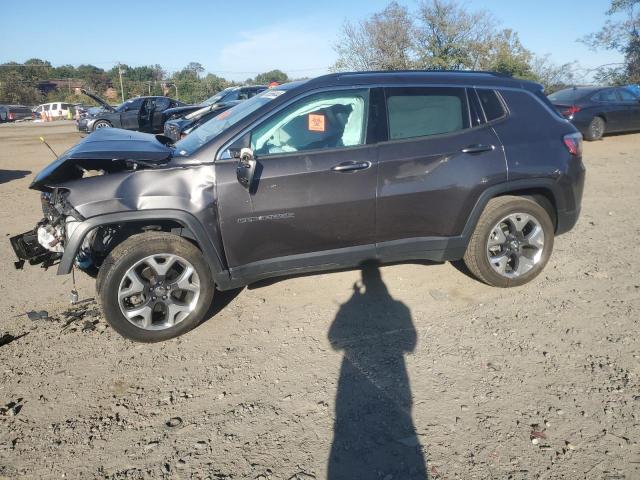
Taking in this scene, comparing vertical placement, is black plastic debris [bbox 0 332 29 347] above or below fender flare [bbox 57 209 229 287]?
below

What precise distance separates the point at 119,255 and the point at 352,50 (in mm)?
26415

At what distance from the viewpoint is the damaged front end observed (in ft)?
10.9

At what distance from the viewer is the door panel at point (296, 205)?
339cm

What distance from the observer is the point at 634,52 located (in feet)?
96.0

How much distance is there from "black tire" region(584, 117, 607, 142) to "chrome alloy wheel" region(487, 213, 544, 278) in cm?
1066

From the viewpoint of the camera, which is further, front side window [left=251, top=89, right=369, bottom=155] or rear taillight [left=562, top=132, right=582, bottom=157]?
rear taillight [left=562, top=132, right=582, bottom=157]

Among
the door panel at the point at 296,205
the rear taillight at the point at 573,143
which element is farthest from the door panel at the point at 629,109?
the door panel at the point at 296,205

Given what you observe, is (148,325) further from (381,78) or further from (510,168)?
(510,168)

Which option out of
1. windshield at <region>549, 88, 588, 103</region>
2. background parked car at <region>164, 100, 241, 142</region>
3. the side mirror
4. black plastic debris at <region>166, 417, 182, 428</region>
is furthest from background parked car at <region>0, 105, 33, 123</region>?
black plastic debris at <region>166, 417, 182, 428</region>

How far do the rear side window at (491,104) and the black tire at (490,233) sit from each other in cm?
72

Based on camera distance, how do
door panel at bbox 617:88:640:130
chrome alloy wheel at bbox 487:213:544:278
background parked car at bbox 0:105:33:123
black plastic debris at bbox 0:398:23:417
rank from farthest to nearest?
background parked car at bbox 0:105:33:123 → door panel at bbox 617:88:640:130 → chrome alloy wheel at bbox 487:213:544:278 → black plastic debris at bbox 0:398:23:417

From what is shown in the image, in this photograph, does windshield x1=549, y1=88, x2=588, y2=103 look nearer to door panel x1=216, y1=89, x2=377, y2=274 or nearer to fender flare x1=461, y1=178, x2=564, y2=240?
fender flare x1=461, y1=178, x2=564, y2=240

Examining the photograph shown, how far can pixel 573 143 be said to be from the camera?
4113 millimetres

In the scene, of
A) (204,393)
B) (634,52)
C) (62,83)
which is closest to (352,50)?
(634,52)
